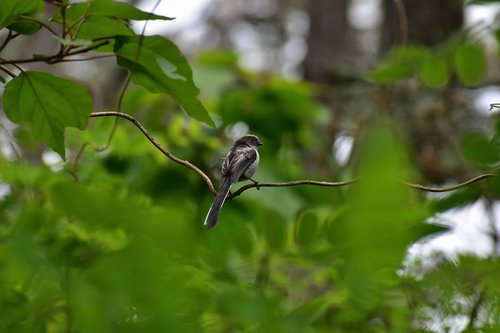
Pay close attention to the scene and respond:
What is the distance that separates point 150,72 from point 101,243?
656 mm

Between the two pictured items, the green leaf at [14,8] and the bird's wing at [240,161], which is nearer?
the green leaf at [14,8]

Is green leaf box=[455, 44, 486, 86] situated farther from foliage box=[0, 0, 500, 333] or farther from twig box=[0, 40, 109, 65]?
twig box=[0, 40, 109, 65]

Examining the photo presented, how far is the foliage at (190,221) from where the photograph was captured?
0.70m

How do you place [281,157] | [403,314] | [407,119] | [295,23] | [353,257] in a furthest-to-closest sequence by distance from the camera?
[295,23], [407,119], [281,157], [403,314], [353,257]

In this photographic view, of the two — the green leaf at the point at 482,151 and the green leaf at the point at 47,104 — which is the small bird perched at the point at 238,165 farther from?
the green leaf at the point at 482,151

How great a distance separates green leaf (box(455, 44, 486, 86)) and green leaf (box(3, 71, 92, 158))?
2202mm

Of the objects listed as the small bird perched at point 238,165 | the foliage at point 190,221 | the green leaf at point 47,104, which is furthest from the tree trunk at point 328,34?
the green leaf at point 47,104

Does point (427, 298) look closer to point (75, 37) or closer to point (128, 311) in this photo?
point (75, 37)

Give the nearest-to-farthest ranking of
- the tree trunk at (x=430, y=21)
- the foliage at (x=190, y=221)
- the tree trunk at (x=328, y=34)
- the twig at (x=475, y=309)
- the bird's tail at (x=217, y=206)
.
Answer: the foliage at (x=190, y=221) → the twig at (x=475, y=309) → the bird's tail at (x=217, y=206) → the tree trunk at (x=430, y=21) → the tree trunk at (x=328, y=34)

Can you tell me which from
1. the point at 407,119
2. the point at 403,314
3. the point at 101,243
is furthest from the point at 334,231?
the point at 407,119

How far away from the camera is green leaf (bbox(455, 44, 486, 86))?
130 inches

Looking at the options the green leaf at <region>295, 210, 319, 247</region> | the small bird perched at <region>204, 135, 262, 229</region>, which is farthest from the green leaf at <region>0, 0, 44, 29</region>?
the green leaf at <region>295, 210, 319, 247</region>

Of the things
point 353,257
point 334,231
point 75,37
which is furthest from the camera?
point 334,231

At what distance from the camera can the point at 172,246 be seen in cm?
76
